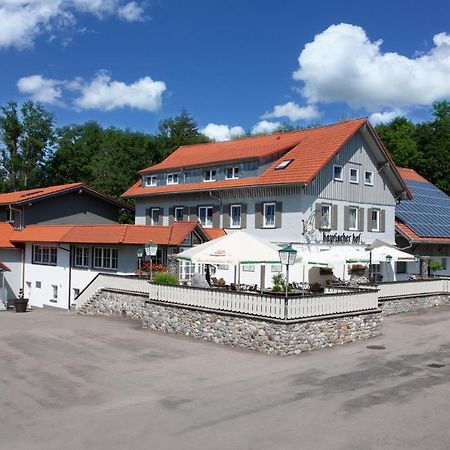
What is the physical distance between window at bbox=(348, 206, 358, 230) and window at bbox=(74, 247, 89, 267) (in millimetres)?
14886

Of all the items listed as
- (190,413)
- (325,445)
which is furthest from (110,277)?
(325,445)

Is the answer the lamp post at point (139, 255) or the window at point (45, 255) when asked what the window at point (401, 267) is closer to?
the lamp post at point (139, 255)

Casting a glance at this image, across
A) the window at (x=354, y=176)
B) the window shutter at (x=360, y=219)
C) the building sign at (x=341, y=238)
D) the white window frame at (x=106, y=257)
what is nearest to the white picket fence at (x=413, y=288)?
the building sign at (x=341, y=238)

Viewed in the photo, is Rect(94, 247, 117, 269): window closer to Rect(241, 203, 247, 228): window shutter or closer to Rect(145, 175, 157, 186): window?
Rect(241, 203, 247, 228): window shutter

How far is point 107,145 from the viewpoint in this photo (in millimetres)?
62281

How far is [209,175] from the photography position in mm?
34875

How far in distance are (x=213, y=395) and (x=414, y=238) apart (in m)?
25.6

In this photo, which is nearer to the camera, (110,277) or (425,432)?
(425,432)

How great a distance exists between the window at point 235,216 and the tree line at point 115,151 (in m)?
27.6

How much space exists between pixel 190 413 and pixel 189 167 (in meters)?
26.7

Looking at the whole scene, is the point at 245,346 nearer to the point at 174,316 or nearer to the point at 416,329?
the point at 174,316

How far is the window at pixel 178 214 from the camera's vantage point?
35562 millimetres

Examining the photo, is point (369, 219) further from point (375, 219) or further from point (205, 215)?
point (205, 215)

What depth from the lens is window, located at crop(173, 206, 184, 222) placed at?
35.6 metres
